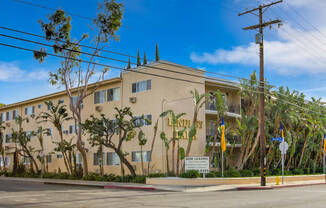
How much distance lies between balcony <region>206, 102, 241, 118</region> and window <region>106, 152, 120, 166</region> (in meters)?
8.74

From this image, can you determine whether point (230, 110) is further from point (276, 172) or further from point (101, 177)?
point (101, 177)

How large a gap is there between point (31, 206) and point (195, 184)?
1277 cm

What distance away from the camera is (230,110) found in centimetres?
3497

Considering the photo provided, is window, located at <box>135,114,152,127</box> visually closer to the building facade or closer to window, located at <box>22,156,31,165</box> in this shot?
the building facade

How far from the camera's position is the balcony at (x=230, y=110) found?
3285 cm

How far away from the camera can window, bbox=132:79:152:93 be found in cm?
3089

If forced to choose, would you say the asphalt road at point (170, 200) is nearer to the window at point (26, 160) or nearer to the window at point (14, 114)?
the window at point (26, 160)

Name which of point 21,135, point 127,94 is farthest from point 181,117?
point 21,135

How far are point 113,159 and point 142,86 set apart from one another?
6980mm

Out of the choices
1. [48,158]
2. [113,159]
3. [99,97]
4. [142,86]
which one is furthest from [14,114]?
[142,86]

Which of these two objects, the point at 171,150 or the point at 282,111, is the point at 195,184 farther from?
the point at 282,111

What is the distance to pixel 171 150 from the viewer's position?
29391 millimetres

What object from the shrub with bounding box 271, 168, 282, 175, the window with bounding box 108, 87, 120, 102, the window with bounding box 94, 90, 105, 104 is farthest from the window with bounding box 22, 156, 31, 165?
the shrub with bounding box 271, 168, 282, 175

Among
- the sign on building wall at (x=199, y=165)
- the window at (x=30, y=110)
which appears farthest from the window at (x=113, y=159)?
the window at (x=30, y=110)
